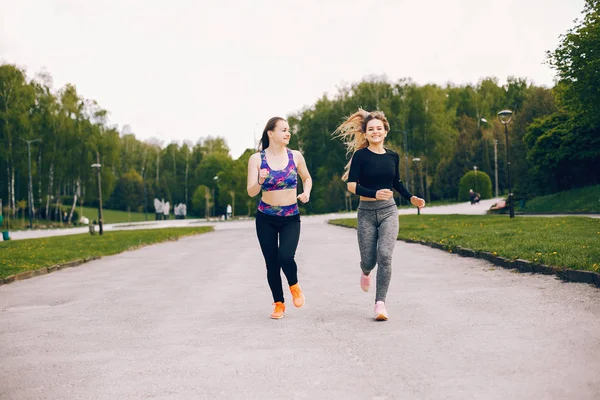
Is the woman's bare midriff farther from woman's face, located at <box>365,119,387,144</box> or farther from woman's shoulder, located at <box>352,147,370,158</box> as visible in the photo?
woman's face, located at <box>365,119,387,144</box>

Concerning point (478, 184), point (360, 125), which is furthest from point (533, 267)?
point (478, 184)

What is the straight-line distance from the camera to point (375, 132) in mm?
6355

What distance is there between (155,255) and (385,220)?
11.9 m

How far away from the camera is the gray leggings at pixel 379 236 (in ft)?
20.4

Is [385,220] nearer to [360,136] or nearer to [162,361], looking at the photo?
[360,136]

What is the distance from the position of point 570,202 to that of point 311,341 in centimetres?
3152

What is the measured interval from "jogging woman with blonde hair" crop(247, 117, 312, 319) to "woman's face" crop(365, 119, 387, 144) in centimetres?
72

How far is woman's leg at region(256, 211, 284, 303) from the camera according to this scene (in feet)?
20.8

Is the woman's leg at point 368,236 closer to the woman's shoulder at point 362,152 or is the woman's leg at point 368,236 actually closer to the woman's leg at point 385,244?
the woman's leg at point 385,244

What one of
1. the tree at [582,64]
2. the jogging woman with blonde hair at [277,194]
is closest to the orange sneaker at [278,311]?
the jogging woman with blonde hair at [277,194]

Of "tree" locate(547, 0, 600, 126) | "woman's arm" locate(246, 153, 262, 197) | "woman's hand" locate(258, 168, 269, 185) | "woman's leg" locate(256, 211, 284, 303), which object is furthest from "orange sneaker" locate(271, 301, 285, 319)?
"tree" locate(547, 0, 600, 126)

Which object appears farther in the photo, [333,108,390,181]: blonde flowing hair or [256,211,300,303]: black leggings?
[333,108,390,181]: blonde flowing hair

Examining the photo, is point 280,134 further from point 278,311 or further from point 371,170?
point 278,311

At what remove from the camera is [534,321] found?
5.84 metres
